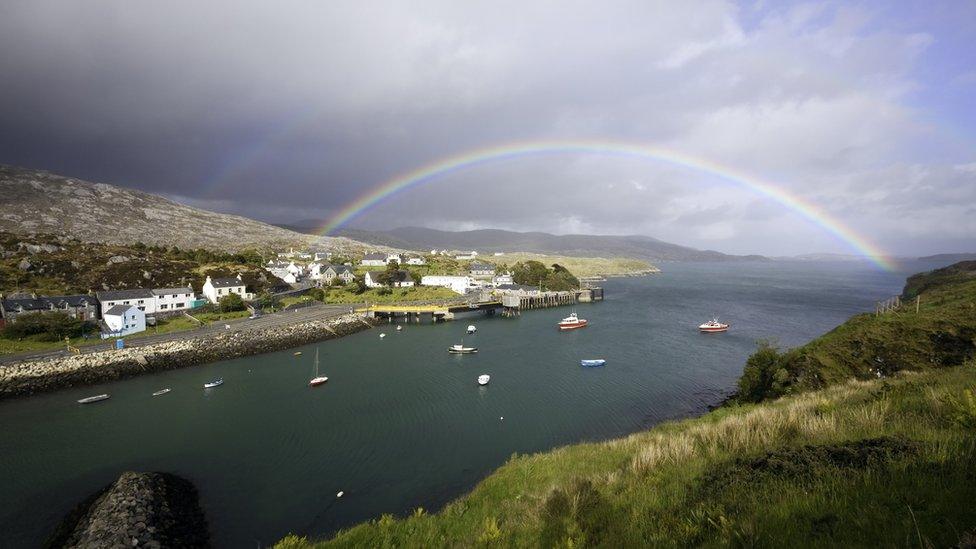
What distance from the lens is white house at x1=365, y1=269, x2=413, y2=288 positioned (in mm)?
96625

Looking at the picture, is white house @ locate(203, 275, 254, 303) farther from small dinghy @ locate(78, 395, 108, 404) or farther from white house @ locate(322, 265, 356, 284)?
small dinghy @ locate(78, 395, 108, 404)

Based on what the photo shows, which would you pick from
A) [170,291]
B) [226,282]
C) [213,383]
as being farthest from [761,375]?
[226,282]

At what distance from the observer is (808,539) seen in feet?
15.2

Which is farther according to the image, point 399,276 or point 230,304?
point 399,276

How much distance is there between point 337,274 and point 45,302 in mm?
59803

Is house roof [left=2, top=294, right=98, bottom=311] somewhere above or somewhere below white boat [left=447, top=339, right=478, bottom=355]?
above

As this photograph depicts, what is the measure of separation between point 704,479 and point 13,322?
65810mm

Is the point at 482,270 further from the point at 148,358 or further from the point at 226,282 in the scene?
the point at 148,358

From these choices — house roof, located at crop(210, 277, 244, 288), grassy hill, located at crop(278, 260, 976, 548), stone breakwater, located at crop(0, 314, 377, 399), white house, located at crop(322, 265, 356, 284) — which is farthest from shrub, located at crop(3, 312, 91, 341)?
white house, located at crop(322, 265, 356, 284)

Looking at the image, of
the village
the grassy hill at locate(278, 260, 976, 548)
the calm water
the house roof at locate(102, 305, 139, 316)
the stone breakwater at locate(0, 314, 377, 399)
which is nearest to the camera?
the grassy hill at locate(278, 260, 976, 548)

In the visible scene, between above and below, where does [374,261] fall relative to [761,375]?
above

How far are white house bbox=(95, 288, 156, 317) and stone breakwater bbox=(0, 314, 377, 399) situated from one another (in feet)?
46.3

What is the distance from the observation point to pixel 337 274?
4173 inches

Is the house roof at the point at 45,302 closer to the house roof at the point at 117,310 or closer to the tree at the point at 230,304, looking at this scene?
the house roof at the point at 117,310
